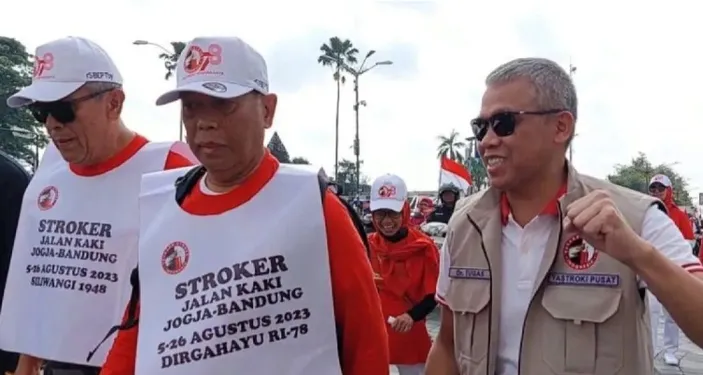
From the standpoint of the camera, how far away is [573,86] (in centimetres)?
247

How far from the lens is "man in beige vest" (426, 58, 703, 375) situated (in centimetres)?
221

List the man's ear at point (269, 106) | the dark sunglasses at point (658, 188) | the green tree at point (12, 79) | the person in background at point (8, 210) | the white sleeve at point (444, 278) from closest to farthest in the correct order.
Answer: the man's ear at point (269, 106) → the white sleeve at point (444, 278) → the person in background at point (8, 210) → the dark sunglasses at point (658, 188) → the green tree at point (12, 79)

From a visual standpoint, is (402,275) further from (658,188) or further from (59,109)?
(658,188)

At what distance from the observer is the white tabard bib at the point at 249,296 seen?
6.90 feet

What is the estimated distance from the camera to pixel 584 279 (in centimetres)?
226

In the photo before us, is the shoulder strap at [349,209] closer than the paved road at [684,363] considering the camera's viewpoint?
Yes

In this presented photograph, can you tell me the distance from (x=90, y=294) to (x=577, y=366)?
5.71 feet

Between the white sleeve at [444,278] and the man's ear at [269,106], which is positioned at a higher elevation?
the man's ear at [269,106]

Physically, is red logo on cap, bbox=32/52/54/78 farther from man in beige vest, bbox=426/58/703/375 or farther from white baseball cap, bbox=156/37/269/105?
man in beige vest, bbox=426/58/703/375

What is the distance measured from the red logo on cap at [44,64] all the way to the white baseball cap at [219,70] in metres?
0.89


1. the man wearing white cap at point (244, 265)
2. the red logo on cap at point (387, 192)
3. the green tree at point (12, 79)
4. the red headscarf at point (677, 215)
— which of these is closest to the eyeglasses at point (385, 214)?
the red logo on cap at point (387, 192)

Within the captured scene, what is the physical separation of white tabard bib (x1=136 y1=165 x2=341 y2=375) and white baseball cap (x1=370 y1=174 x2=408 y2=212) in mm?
3830

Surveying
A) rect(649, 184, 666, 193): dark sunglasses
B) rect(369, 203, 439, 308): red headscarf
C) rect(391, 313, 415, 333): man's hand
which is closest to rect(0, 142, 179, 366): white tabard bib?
rect(391, 313, 415, 333): man's hand

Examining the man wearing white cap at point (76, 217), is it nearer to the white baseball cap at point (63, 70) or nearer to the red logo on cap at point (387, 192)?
the white baseball cap at point (63, 70)
